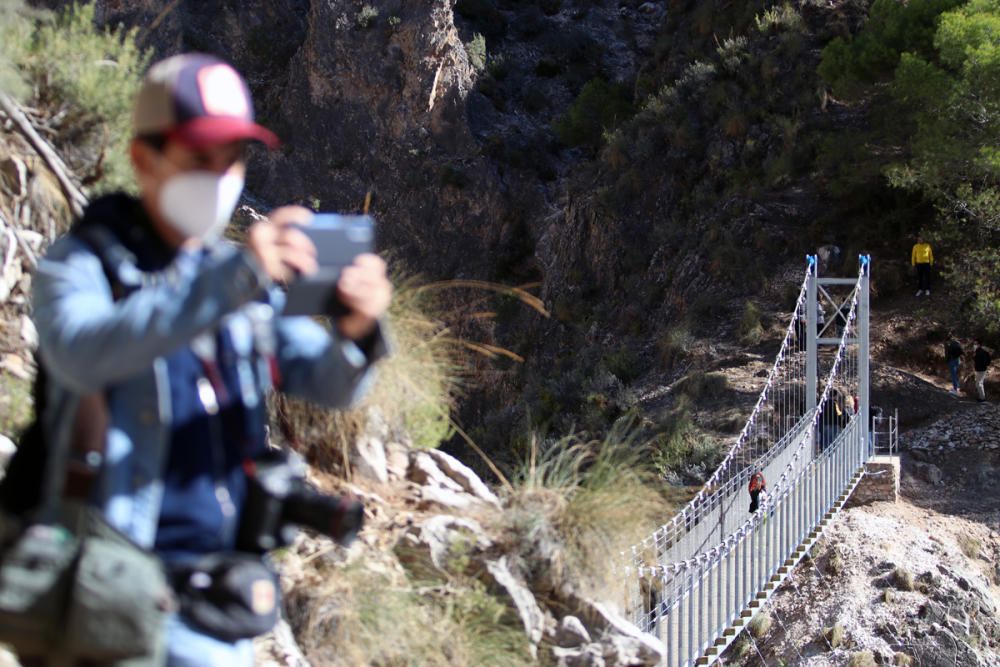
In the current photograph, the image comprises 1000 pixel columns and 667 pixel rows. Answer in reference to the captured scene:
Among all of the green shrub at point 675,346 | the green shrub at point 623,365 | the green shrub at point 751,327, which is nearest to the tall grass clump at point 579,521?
the green shrub at point 751,327

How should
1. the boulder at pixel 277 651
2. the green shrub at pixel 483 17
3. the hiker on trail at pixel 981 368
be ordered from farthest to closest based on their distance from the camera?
the green shrub at pixel 483 17, the hiker on trail at pixel 981 368, the boulder at pixel 277 651

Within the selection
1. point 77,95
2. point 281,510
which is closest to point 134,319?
point 281,510

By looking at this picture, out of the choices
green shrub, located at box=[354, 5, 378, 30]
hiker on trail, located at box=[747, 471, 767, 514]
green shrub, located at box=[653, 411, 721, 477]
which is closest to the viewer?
hiker on trail, located at box=[747, 471, 767, 514]

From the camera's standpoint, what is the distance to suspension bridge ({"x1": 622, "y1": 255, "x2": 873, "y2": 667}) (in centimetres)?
707

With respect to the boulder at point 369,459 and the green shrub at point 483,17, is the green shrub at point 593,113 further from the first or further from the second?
the boulder at point 369,459

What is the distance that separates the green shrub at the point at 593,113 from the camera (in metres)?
27.5

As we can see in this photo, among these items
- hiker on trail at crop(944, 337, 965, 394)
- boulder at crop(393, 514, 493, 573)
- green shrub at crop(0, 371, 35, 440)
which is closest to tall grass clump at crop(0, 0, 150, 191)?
green shrub at crop(0, 371, 35, 440)

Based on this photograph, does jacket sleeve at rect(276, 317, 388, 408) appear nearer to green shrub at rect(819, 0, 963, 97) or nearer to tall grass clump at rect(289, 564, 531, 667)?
tall grass clump at rect(289, 564, 531, 667)

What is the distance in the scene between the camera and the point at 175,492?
61.1 inches

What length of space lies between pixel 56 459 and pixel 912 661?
1307 cm

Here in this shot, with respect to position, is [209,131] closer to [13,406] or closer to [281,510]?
[281,510]

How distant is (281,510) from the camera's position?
1.69m

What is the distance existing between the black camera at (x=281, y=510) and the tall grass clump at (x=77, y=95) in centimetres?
276

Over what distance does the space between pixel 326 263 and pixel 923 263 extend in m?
18.3
